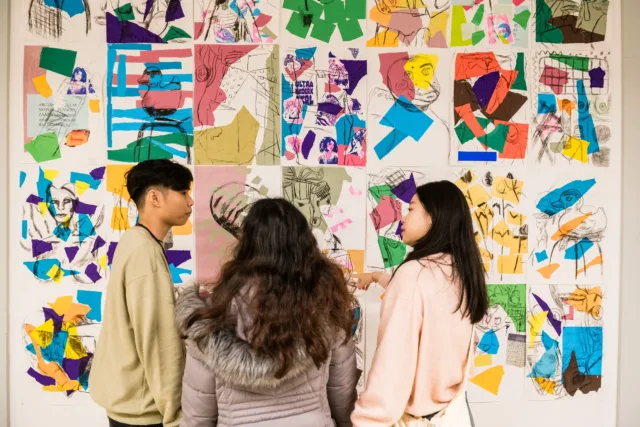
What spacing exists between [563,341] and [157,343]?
76.8 inches

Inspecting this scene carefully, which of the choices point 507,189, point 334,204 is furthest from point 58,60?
point 507,189

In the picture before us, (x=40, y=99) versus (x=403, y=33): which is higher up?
(x=403, y=33)

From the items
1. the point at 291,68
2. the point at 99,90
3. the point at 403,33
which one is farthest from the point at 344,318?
the point at 99,90

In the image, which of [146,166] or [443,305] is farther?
[146,166]

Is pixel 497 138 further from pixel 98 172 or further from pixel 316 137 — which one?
pixel 98 172

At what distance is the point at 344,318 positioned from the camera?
1.28 meters

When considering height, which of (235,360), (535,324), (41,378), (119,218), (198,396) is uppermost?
(119,218)

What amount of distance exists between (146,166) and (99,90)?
89cm

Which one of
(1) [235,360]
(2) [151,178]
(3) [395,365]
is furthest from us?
(2) [151,178]

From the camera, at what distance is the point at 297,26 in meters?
2.21

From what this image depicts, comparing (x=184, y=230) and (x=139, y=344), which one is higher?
(x=184, y=230)

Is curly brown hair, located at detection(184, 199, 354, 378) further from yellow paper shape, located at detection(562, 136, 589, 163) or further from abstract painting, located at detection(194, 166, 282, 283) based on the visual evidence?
yellow paper shape, located at detection(562, 136, 589, 163)

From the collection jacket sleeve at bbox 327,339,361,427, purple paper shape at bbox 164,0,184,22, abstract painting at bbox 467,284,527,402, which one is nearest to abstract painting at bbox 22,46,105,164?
purple paper shape at bbox 164,0,184,22

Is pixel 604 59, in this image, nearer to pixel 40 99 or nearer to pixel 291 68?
pixel 291 68
